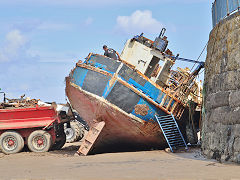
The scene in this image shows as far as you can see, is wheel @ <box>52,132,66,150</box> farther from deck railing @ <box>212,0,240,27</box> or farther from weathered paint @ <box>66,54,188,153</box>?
deck railing @ <box>212,0,240,27</box>

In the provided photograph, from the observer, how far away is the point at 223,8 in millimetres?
10820

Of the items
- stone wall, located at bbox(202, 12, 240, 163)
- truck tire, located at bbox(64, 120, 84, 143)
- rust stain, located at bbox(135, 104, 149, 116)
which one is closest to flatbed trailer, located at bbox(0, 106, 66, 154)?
rust stain, located at bbox(135, 104, 149, 116)

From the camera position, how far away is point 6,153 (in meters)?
14.4

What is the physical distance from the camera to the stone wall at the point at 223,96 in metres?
8.45

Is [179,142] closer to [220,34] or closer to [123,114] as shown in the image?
[123,114]

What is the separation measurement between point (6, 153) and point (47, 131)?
5.54ft

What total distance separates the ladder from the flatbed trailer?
394cm

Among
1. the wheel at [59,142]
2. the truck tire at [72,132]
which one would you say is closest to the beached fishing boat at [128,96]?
the wheel at [59,142]

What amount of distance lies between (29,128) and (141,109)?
453 cm

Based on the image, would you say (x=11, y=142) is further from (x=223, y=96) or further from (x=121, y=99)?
(x=223, y=96)

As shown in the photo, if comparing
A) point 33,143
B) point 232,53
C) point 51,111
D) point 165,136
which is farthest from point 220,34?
point 33,143

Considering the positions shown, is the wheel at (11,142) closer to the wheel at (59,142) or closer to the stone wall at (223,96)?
the wheel at (59,142)

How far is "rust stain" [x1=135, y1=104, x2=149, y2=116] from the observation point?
13.0 meters

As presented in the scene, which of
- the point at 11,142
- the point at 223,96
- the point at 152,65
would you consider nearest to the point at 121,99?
the point at 152,65
